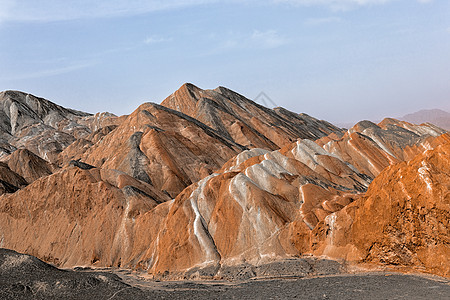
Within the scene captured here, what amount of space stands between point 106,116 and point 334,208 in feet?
512

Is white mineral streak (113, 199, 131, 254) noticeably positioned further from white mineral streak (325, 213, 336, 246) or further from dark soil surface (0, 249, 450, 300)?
white mineral streak (325, 213, 336, 246)

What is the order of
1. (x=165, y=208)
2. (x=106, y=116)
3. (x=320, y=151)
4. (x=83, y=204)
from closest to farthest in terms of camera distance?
1. (x=165, y=208)
2. (x=83, y=204)
3. (x=320, y=151)
4. (x=106, y=116)

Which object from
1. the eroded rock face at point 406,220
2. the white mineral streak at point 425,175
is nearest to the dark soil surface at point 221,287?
the eroded rock face at point 406,220

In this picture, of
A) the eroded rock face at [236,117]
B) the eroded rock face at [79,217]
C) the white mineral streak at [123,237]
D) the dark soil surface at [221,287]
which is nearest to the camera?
the dark soil surface at [221,287]

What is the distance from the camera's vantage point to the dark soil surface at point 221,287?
92.4 feet

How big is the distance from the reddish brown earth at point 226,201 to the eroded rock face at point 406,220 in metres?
0.08

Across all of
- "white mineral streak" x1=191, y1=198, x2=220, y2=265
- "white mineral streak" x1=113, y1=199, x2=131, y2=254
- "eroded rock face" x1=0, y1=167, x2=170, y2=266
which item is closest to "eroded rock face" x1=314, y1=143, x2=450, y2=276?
"white mineral streak" x1=191, y1=198, x2=220, y2=265

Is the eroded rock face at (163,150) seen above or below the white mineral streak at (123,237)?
above

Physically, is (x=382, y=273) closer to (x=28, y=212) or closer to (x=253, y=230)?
(x=253, y=230)

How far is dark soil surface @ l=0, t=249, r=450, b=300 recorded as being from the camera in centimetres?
2817

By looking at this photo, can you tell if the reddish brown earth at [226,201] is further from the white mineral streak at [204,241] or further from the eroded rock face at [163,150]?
the eroded rock face at [163,150]

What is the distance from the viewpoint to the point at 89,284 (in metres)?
34.7

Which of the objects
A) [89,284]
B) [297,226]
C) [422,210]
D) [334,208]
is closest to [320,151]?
[334,208]

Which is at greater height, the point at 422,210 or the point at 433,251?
the point at 422,210
